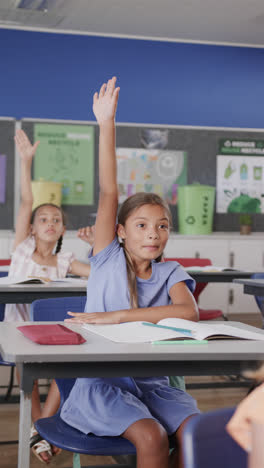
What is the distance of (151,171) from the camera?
6457 mm

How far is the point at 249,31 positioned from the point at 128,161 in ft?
6.12

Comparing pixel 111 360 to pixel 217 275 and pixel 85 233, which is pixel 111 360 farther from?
pixel 217 275

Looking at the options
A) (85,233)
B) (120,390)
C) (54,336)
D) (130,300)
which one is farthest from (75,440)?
(85,233)

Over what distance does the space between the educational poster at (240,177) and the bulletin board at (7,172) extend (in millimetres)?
2073

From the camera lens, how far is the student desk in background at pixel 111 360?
1323mm

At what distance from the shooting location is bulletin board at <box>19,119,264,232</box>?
6.31 m

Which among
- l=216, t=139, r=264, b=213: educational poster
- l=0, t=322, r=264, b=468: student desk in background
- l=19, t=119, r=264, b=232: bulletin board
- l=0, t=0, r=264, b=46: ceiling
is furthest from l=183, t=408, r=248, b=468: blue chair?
l=216, t=139, r=264, b=213: educational poster

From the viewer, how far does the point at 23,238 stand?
11.9 ft

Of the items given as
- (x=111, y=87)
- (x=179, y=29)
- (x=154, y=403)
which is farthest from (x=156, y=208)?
(x=179, y=29)

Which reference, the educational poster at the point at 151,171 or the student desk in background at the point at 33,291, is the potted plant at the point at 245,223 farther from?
the student desk in background at the point at 33,291

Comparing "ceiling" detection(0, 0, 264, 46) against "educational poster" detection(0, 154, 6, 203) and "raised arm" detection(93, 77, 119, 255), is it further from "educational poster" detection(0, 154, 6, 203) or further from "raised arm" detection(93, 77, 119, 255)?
"raised arm" detection(93, 77, 119, 255)

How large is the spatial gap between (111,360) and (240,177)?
5523 mm

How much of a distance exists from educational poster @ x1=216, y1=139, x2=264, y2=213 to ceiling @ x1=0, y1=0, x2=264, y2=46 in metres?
1.17

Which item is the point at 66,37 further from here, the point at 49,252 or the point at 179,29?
the point at 49,252
